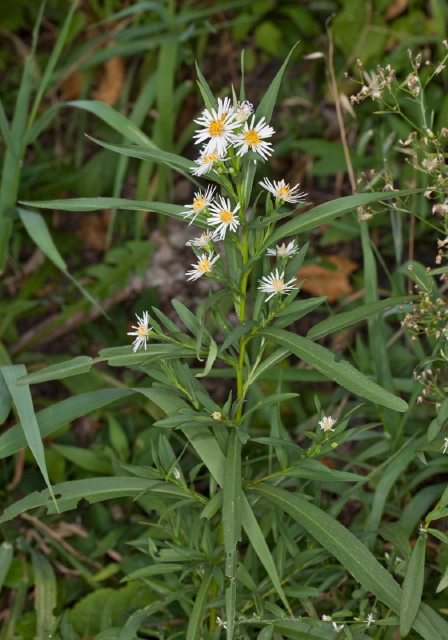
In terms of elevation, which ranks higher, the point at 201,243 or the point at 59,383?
the point at 59,383

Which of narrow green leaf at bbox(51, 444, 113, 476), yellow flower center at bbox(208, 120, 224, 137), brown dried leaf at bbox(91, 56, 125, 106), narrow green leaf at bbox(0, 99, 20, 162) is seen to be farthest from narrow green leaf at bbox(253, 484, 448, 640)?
brown dried leaf at bbox(91, 56, 125, 106)

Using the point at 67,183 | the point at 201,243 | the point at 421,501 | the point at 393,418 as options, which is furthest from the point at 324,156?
the point at 201,243

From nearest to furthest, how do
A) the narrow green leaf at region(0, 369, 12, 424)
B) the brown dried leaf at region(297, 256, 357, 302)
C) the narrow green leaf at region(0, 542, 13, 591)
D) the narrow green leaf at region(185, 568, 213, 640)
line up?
the narrow green leaf at region(185, 568, 213, 640)
the narrow green leaf at region(0, 369, 12, 424)
the narrow green leaf at region(0, 542, 13, 591)
the brown dried leaf at region(297, 256, 357, 302)

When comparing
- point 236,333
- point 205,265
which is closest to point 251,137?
point 205,265

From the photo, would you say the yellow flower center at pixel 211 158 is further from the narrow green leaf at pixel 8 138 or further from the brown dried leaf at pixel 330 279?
the brown dried leaf at pixel 330 279

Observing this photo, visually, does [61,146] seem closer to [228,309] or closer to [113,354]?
[228,309]

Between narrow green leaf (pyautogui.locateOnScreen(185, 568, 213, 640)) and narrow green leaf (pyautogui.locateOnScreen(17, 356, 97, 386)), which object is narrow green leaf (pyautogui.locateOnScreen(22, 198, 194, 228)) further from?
narrow green leaf (pyautogui.locateOnScreen(185, 568, 213, 640))
